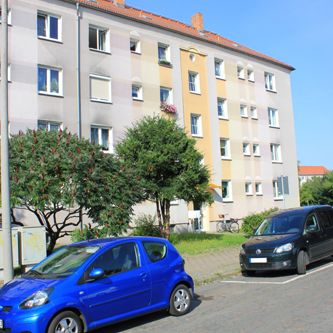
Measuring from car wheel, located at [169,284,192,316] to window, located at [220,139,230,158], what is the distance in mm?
25263

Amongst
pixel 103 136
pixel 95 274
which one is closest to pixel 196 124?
pixel 103 136

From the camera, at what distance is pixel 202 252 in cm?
1712

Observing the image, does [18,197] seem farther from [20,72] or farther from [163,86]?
[163,86]

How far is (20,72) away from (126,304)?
17.9 meters

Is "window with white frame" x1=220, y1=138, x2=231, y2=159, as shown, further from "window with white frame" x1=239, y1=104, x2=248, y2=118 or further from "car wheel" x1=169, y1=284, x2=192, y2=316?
"car wheel" x1=169, y1=284, x2=192, y2=316

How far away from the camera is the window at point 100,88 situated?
2548 centimetres

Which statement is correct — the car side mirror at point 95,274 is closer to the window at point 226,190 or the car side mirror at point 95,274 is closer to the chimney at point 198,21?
the window at point 226,190

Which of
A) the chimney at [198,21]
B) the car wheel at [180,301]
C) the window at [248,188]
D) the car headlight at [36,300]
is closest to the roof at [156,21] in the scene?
the chimney at [198,21]

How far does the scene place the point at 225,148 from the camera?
33438 millimetres

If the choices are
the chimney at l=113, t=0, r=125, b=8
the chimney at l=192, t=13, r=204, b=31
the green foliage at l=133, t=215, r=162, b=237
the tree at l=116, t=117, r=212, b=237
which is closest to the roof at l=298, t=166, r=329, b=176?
the chimney at l=192, t=13, r=204, b=31

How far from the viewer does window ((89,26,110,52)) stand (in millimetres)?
26266

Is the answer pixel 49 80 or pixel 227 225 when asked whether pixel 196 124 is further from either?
pixel 49 80

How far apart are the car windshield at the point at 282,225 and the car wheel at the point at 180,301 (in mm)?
5104

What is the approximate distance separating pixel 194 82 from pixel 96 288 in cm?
2631
